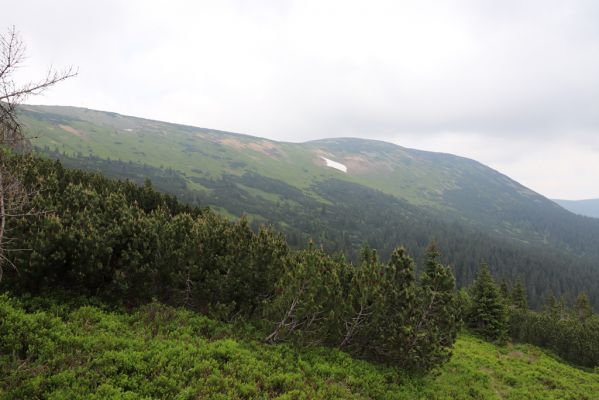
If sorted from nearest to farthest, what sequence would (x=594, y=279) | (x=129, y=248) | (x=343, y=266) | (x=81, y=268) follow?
(x=81, y=268), (x=129, y=248), (x=343, y=266), (x=594, y=279)

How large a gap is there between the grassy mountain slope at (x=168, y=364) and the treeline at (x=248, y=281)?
141 cm

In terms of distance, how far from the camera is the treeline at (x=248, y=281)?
1839 cm

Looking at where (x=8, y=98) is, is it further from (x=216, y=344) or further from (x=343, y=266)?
(x=343, y=266)

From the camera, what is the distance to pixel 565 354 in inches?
1686

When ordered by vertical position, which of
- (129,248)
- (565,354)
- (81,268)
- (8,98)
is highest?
(8,98)

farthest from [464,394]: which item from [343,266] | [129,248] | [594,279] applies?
[594,279]

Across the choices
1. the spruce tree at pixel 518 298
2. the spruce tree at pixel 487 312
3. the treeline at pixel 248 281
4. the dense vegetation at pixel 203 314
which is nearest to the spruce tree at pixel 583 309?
the spruce tree at pixel 518 298

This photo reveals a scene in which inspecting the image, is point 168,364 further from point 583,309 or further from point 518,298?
point 583,309

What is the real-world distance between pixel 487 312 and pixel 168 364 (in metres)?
43.1

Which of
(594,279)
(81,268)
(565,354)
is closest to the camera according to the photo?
(81,268)

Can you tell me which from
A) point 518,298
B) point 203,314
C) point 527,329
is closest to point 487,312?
point 527,329

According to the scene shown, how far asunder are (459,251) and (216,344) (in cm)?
18758

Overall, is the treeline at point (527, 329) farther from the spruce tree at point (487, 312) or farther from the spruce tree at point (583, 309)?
the spruce tree at point (583, 309)

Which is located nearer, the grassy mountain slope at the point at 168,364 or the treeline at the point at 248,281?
the grassy mountain slope at the point at 168,364
